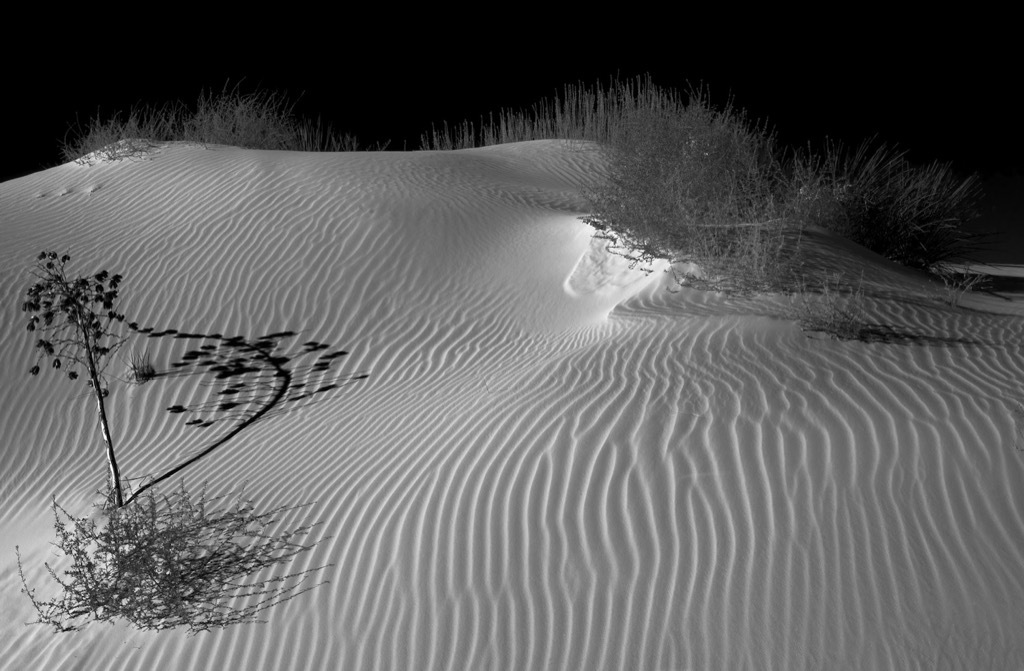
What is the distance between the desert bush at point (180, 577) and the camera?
450cm

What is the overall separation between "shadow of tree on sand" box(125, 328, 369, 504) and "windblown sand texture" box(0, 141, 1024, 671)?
5 cm

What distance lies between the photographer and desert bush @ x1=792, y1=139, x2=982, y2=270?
11055 mm

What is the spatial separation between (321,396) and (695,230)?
11.8 feet

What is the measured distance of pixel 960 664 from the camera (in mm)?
3533

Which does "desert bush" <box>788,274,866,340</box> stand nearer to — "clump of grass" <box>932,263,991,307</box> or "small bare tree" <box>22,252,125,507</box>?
"clump of grass" <box>932,263,991,307</box>

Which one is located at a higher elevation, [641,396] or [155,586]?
[641,396]

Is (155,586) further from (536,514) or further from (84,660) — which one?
(536,514)

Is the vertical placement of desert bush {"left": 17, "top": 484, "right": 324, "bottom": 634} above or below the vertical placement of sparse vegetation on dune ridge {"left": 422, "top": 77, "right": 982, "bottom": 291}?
below

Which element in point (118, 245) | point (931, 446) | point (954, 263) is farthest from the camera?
point (954, 263)

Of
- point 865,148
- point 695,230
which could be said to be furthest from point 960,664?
point 865,148

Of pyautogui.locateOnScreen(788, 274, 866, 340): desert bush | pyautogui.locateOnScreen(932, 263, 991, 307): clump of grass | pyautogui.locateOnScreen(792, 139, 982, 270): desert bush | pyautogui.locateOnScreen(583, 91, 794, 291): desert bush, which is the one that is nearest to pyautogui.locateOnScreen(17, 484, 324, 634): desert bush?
pyautogui.locateOnScreen(788, 274, 866, 340): desert bush

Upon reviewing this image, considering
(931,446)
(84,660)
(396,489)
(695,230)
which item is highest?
(695,230)

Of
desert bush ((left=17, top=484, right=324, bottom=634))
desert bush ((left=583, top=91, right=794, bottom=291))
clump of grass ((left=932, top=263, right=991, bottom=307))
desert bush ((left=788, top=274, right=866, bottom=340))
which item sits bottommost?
desert bush ((left=17, top=484, right=324, bottom=634))

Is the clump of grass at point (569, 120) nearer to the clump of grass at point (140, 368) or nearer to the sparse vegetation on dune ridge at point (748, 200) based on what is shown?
the sparse vegetation on dune ridge at point (748, 200)
